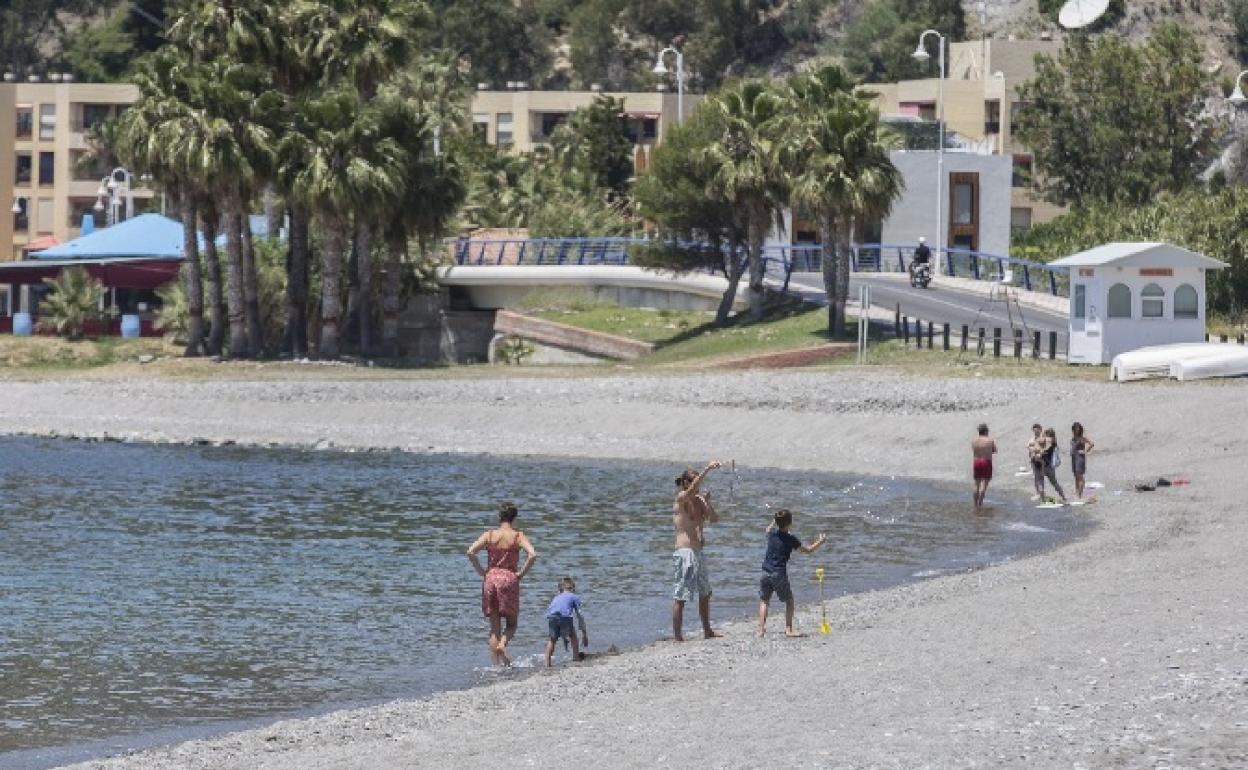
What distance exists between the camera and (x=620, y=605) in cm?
3067

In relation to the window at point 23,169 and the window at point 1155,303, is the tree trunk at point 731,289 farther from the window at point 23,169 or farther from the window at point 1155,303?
the window at point 23,169

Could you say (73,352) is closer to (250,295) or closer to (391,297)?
A: (250,295)

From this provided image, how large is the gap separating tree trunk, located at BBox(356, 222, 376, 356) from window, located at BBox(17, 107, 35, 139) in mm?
51793

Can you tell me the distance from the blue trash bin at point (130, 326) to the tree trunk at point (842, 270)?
23.1 meters

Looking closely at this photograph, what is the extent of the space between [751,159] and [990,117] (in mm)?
47941

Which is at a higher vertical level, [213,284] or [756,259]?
[756,259]

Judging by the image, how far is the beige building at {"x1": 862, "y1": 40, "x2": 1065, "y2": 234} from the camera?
110 meters

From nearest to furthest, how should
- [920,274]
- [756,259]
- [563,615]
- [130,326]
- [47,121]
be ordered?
[563,615] → [756,259] → [920,274] → [130,326] → [47,121]

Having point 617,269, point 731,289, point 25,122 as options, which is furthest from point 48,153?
point 731,289

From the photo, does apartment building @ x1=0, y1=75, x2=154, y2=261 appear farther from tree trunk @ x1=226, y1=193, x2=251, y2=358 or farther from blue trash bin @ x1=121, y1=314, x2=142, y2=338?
tree trunk @ x1=226, y1=193, x2=251, y2=358

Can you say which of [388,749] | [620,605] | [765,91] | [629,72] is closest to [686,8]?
[629,72]

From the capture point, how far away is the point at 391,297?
73000 millimetres

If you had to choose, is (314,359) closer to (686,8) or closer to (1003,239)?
(1003,239)

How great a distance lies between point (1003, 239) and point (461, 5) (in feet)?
241
